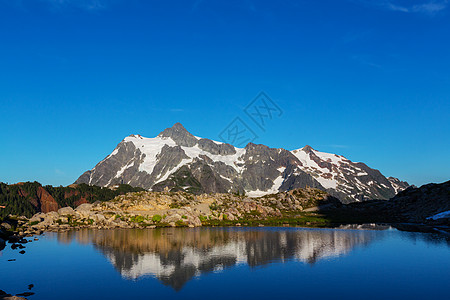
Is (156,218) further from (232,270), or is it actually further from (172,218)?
(232,270)

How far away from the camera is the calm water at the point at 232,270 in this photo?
2090 inches

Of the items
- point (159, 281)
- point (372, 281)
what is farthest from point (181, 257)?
point (372, 281)

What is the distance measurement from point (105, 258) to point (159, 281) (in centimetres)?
2834

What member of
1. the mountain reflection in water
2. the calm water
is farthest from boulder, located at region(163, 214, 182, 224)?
the calm water

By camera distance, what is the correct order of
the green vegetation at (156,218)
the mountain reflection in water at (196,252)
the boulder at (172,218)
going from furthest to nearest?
the green vegetation at (156,218)
the boulder at (172,218)
the mountain reflection in water at (196,252)

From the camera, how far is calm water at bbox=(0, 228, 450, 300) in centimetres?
5309

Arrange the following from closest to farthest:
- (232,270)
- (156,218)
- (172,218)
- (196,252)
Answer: (232,270) < (196,252) < (172,218) < (156,218)

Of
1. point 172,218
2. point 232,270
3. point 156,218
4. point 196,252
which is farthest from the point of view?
point 156,218

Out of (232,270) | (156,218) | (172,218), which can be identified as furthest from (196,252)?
(156,218)

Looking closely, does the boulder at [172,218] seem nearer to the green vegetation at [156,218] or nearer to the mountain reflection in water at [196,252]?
the green vegetation at [156,218]

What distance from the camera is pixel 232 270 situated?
224ft

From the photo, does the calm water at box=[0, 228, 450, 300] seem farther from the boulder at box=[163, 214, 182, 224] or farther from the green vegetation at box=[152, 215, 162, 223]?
the green vegetation at box=[152, 215, 162, 223]

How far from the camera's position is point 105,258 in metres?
82.2

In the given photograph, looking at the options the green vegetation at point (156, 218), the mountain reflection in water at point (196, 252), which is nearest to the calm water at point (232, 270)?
the mountain reflection in water at point (196, 252)
